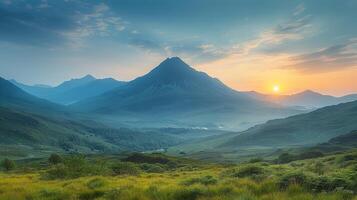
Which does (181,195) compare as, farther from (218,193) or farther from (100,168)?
(100,168)

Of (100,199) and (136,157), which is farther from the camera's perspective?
(136,157)

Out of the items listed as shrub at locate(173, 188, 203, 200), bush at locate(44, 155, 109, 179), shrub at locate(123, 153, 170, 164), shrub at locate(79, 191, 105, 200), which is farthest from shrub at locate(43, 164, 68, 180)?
shrub at locate(123, 153, 170, 164)

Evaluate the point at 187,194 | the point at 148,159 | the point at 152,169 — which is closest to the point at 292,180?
the point at 187,194

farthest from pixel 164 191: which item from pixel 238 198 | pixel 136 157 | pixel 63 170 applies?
pixel 136 157

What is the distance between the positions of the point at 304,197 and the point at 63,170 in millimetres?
31585

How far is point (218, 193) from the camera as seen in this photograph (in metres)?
16.8

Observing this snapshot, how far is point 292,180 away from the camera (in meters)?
18.0

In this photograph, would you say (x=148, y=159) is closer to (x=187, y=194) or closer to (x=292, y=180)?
(x=187, y=194)

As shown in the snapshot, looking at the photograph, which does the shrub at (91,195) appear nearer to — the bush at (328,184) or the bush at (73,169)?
the bush at (328,184)

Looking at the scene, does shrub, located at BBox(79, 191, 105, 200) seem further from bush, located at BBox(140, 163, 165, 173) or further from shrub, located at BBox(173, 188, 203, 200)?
bush, located at BBox(140, 163, 165, 173)

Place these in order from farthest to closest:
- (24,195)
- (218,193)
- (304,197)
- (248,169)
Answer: (248,169) → (24,195) → (218,193) → (304,197)

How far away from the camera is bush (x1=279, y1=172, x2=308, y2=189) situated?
57.9ft

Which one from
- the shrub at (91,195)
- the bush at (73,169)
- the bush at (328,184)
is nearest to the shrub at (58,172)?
the bush at (73,169)

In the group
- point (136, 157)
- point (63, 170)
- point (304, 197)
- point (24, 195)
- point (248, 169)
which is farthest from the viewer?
point (136, 157)
